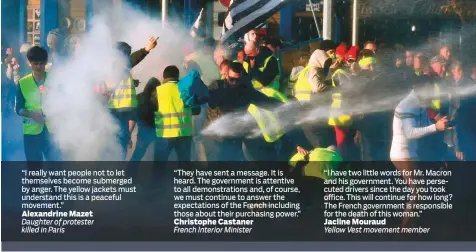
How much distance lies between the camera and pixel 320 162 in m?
11.0

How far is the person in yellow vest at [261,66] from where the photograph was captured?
10.9 meters

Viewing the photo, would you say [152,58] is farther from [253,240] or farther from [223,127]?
[253,240]

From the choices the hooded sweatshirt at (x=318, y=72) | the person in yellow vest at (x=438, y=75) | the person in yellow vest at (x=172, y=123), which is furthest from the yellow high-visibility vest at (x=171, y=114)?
the person in yellow vest at (x=438, y=75)

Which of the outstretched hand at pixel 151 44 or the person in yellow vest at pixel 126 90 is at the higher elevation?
the outstretched hand at pixel 151 44

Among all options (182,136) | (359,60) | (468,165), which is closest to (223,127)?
(182,136)

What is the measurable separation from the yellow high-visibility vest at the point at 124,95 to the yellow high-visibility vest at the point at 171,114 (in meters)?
0.18

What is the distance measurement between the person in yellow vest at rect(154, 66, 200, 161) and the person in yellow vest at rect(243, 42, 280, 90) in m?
0.46

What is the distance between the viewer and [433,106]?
10953mm

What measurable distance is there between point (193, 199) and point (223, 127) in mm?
541

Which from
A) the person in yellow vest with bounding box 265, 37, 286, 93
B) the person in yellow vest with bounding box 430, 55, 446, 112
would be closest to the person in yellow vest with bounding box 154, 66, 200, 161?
the person in yellow vest with bounding box 265, 37, 286, 93

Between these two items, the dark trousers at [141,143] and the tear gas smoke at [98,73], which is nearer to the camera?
the tear gas smoke at [98,73]

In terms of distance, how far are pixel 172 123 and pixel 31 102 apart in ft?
3.24

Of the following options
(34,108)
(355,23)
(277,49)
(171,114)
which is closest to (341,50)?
(355,23)

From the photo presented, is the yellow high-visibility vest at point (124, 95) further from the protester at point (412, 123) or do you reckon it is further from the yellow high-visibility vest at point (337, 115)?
the protester at point (412, 123)
